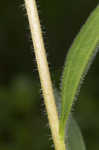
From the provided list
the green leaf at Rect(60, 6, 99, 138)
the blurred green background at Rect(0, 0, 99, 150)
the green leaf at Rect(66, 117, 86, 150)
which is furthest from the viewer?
the blurred green background at Rect(0, 0, 99, 150)

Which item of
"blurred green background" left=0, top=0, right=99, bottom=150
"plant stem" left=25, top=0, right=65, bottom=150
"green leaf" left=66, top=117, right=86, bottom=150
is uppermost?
"blurred green background" left=0, top=0, right=99, bottom=150

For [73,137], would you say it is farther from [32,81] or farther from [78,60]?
[32,81]

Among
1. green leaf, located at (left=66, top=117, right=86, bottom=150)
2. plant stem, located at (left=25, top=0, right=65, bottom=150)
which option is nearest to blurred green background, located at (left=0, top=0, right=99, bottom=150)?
green leaf, located at (left=66, top=117, right=86, bottom=150)

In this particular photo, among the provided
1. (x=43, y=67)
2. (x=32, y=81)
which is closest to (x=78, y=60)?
(x=43, y=67)

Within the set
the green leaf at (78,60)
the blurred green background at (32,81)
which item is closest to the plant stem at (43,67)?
the green leaf at (78,60)

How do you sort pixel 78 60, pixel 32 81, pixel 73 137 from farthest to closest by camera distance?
pixel 32 81 → pixel 73 137 → pixel 78 60

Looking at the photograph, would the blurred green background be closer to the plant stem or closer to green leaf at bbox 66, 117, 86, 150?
green leaf at bbox 66, 117, 86, 150
